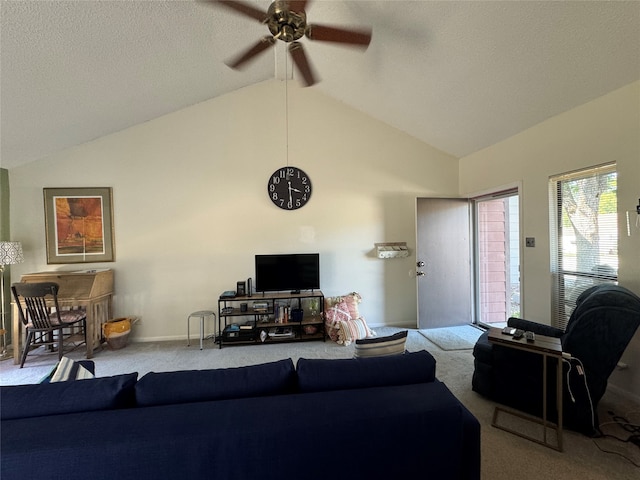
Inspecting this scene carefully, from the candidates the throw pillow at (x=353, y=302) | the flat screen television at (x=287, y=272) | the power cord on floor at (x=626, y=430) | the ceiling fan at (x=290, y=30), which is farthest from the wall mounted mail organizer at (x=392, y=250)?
the ceiling fan at (x=290, y=30)

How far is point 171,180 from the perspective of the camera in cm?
374

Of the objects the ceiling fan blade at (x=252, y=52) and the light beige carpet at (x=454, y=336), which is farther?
the light beige carpet at (x=454, y=336)

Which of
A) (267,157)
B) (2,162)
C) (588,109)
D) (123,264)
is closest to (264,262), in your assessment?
(267,157)

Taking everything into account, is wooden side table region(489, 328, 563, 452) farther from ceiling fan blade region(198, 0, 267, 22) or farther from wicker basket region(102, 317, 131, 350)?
wicker basket region(102, 317, 131, 350)

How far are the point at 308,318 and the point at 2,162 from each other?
442 cm

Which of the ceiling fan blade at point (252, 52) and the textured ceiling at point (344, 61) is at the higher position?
the textured ceiling at point (344, 61)

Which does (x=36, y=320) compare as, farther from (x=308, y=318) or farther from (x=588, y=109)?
(x=588, y=109)

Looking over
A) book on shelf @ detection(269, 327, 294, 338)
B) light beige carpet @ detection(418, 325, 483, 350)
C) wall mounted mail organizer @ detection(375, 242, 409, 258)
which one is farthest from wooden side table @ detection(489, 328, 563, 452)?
book on shelf @ detection(269, 327, 294, 338)

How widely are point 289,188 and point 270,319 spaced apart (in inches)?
74.7

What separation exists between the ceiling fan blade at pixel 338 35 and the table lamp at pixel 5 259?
4095 mm

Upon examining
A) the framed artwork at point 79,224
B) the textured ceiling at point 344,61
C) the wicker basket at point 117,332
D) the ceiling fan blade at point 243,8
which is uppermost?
the textured ceiling at point 344,61

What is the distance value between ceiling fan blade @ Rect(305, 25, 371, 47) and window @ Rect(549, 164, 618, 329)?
2390mm

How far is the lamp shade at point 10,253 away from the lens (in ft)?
10.1

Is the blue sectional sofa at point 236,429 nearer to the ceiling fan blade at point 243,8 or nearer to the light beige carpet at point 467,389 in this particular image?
the light beige carpet at point 467,389
